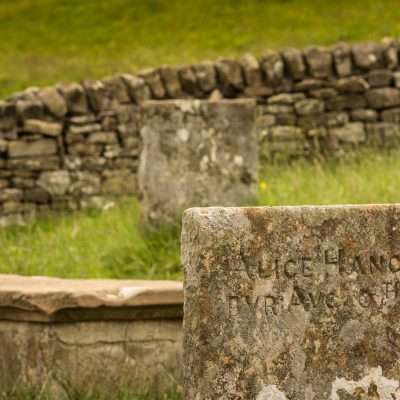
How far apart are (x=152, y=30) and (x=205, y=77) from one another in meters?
8.18

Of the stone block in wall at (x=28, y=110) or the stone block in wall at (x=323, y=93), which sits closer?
the stone block in wall at (x=28, y=110)

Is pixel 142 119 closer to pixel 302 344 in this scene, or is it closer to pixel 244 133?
pixel 244 133

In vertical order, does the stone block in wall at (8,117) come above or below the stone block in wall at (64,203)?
above

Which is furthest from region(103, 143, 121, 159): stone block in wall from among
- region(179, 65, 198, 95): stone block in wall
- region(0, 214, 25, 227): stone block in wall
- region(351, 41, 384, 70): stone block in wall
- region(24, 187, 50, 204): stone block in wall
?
region(351, 41, 384, 70): stone block in wall

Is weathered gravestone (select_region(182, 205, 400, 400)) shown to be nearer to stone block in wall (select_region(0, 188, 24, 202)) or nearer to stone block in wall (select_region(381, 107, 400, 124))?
stone block in wall (select_region(0, 188, 24, 202))

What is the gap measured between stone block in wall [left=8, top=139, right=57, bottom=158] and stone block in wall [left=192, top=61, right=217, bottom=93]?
1443 mm

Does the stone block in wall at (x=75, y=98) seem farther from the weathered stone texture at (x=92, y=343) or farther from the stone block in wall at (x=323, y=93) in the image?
the weathered stone texture at (x=92, y=343)

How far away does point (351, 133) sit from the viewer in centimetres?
871

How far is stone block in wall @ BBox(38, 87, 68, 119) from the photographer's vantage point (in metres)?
8.12

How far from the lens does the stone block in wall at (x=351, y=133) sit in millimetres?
8695

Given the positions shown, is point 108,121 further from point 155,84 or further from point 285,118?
point 285,118

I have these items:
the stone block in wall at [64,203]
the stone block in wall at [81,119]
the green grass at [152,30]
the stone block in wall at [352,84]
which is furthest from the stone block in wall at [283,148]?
the green grass at [152,30]

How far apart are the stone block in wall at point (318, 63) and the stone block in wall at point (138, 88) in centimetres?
165

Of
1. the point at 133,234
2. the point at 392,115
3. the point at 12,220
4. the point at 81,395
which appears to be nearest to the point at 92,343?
the point at 81,395
